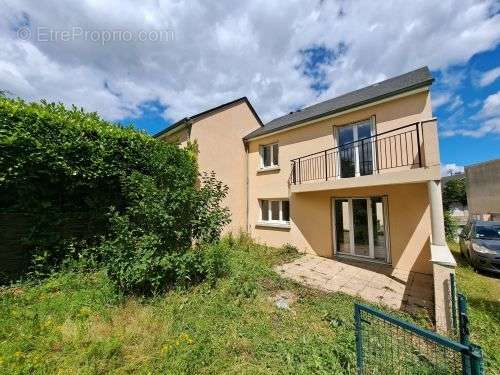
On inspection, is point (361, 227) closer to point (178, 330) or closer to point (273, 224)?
point (273, 224)

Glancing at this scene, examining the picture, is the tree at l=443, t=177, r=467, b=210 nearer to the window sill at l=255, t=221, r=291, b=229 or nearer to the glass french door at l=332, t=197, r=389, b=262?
the glass french door at l=332, t=197, r=389, b=262

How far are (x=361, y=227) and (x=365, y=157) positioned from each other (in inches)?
114

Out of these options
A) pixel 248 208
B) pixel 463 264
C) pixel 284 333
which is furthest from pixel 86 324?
pixel 463 264

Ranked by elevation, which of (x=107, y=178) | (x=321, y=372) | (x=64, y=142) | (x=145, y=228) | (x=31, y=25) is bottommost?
(x=321, y=372)

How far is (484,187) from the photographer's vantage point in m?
22.7

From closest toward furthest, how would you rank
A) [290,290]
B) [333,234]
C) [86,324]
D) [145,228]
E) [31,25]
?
[86,324] < [145,228] < [290,290] < [31,25] < [333,234]

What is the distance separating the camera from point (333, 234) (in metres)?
10.2

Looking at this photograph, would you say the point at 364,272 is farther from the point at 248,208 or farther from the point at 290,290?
the point at 248,208

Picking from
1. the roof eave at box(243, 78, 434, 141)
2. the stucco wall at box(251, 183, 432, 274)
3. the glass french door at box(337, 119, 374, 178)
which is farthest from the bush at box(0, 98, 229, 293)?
the roof eave at box(243, 78, 434, 141)

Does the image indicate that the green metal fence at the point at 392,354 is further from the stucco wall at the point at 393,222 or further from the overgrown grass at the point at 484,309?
the stucco wall at the point at 393,222

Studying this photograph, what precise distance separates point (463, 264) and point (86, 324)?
1237 cm

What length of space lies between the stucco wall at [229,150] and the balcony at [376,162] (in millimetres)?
3364

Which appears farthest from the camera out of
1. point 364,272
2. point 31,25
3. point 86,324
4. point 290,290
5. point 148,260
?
point 364,272

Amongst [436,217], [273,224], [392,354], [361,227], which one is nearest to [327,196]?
[361,227]
